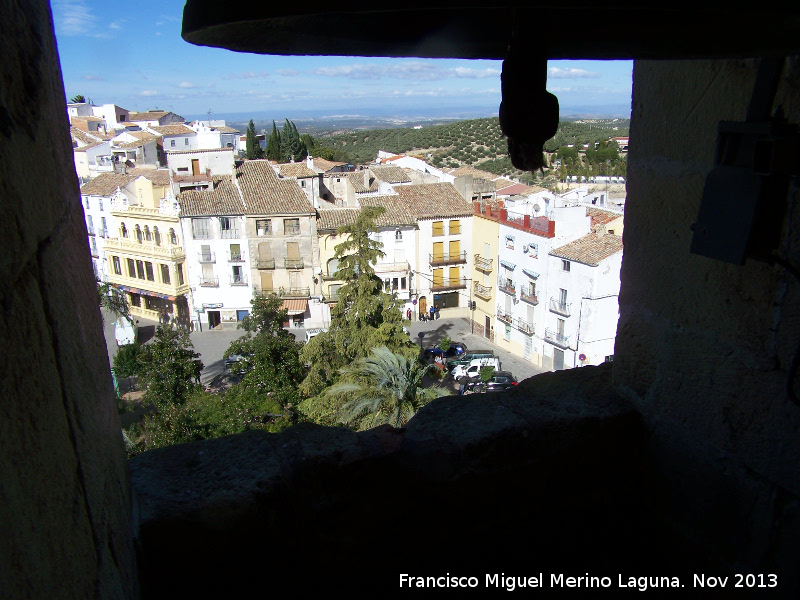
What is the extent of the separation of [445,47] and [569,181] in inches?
1677

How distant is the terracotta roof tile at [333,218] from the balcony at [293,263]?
1648mm

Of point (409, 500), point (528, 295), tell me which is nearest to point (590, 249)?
point (528, 295)

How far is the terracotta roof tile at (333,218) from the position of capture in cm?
2716

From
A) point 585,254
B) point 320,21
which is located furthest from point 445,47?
point 585,254

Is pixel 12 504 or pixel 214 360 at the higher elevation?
pixel 12 504

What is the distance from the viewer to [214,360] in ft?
86.3

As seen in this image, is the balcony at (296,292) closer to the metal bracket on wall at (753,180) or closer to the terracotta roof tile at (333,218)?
the terracotta roof tile at (333,218)

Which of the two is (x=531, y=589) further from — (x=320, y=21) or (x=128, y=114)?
(x=128, y=114)

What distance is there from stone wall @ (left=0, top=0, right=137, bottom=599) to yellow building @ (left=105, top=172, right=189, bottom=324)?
A: 27.3 meters

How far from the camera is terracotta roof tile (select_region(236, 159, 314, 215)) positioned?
2691 cm

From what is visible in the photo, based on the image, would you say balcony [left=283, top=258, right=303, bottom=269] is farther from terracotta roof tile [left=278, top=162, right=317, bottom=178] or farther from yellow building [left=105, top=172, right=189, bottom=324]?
terracotta roof tile [left=278, top=162, right=317, bottom=178]

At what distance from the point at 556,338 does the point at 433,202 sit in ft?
28.4

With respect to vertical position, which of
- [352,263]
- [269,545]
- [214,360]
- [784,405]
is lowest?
[214,360]

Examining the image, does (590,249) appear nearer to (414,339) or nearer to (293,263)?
(414,339)
